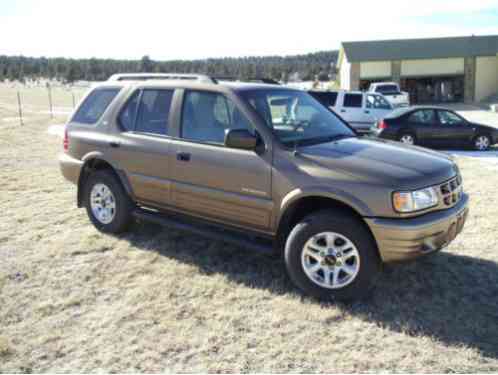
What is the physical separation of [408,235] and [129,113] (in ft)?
11.1

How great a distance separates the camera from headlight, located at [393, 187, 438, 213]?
153 inches

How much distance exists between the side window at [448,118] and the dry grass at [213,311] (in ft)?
27.9

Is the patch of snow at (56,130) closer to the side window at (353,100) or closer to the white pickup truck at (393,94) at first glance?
the side window at (353,100)

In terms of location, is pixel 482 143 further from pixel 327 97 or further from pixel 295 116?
pixel 295 116

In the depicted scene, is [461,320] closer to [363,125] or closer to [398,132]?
[398,132]

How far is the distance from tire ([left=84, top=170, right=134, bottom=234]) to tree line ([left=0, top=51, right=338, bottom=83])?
83536 mm

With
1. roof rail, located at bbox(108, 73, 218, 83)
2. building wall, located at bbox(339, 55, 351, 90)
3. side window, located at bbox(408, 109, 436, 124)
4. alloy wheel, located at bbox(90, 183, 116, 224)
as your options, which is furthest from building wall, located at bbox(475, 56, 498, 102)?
alloy wheel, located at bbox(90, 183, 116, 224)

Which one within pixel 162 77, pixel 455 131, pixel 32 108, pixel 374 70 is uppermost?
pixel 374 70

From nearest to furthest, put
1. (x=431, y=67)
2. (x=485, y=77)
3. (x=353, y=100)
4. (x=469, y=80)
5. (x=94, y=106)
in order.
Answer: (x=94, y=106) → (x=353, y=100) → (x=469, y=80) → (x=431, y=67) → (x=485, y=77)

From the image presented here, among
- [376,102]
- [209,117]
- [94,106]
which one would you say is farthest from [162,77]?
[376,102]

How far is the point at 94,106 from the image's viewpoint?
6.05 m

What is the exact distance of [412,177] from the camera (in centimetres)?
397

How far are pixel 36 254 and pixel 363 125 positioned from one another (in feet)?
46.1

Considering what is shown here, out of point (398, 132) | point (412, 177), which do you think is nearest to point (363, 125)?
point (398, 132)
